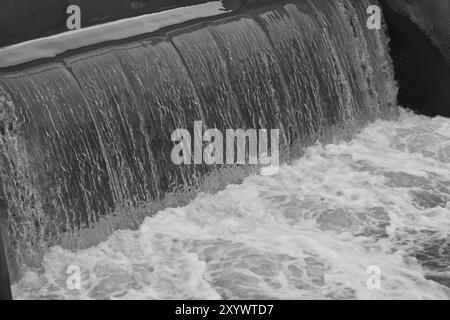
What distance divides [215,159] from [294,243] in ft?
4.50

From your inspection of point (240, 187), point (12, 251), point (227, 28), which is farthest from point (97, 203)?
point (227, 28)

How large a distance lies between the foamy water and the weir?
0.81 ft

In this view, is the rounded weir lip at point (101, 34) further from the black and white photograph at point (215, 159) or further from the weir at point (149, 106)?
the weir at point (149, 106)

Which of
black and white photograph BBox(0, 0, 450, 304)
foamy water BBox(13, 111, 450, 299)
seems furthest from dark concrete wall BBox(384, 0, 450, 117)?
foamy water BBox(13, 111, 450, 299)

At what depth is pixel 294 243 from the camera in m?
7.92

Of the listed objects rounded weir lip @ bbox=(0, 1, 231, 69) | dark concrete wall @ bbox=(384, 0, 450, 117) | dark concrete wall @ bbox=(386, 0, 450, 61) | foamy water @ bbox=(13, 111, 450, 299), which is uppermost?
rounded weir lip @ bbox=(0, 1, 231, 69)

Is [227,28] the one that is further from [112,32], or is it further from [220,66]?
[112,32]

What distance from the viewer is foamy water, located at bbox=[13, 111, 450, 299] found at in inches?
286

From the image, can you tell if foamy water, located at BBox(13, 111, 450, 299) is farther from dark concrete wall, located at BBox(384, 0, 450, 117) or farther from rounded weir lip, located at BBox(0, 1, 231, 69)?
rounded weir lip, located at BBox(0, 1, 231, 69)

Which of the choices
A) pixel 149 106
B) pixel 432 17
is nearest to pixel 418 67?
pixel 432 17

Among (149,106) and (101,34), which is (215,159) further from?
(101,34)

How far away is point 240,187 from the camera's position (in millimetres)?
8977

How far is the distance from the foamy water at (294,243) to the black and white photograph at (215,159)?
2 cm
